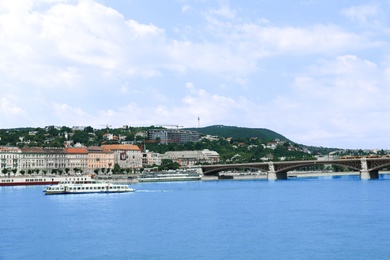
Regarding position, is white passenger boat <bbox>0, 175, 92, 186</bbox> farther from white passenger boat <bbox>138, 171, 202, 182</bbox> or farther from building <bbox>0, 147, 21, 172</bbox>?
building <bbox>0, 147, 21, 172</bbox>

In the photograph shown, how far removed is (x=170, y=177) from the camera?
142 metres

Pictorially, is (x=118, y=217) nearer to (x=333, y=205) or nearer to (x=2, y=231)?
(x=2, y=231)

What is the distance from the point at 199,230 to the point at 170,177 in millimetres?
96231

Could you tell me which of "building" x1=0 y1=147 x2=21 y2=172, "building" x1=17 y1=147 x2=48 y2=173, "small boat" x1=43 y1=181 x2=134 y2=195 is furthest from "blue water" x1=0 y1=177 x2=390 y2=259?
"building" x1=17 y1=147 x2=48 y2=173

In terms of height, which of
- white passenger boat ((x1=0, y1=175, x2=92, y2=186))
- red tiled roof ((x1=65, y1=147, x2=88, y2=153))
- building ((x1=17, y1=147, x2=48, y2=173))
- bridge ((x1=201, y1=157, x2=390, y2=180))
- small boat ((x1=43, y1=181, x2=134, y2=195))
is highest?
red tiled roof ((x1=65, y1=147, x2=88, y2=153))

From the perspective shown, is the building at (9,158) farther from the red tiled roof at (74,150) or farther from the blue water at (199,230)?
→ the blue water at (199,230)

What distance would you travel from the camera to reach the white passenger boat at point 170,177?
463ft

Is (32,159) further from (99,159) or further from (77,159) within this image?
(99,159)

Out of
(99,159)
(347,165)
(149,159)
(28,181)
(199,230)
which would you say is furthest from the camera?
(149,159)

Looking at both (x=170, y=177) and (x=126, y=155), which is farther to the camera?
(x=126, y=155)

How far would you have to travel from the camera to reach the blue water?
37.8 m

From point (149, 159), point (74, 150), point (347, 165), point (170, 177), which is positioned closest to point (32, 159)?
point (74, 150)

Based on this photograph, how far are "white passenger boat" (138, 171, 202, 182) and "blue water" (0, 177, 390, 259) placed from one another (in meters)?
71.1

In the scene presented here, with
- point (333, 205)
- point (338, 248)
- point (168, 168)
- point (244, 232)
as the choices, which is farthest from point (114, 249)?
point (168, 168)
